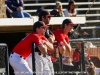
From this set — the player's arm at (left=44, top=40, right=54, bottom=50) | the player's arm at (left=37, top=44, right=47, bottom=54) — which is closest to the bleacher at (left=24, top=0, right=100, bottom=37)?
the player's arm at (left=44, top=40, right=54, bottom=50)

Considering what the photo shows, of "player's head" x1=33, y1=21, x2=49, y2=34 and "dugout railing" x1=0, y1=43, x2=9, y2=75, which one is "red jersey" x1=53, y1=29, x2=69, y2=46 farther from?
"dugout railing" x1=0, y1=43, x2=9, y2=75

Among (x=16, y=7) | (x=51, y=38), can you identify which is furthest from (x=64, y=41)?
(x=16, y=7)

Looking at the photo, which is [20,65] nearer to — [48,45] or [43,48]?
[43,48]

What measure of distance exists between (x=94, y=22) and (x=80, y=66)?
8.27m

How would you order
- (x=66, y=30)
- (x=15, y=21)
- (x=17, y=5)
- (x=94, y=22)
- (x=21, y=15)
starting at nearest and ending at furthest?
(x=66, y=30) → (x=15, y=21) → (x=21, y=15) → (x=17, y=5) → (x=94, y=22)

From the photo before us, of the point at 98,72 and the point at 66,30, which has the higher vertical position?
the point at 66,30

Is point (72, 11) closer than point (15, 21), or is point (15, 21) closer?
point (15, 21)

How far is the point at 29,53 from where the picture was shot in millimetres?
8742

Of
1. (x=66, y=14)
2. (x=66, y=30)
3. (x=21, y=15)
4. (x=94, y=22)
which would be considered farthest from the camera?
(x=94, y=22)

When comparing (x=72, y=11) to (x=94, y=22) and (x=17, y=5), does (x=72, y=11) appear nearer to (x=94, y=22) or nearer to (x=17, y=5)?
(x=17, y=5)

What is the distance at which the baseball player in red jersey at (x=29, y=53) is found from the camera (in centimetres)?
860

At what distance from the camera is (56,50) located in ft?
30.2

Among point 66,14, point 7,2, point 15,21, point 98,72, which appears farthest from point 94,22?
point 98,72

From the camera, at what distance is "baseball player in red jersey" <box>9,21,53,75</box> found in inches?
339
